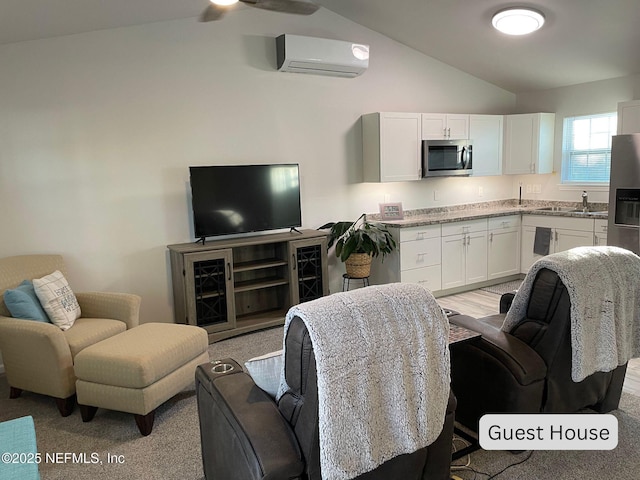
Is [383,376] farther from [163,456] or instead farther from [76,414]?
[76,414]

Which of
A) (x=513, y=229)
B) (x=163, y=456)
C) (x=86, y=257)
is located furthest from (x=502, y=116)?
(x=163, y=456)

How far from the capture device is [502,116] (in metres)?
5.92

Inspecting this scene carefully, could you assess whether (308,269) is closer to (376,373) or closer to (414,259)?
(414,259)

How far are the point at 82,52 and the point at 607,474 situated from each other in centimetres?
451

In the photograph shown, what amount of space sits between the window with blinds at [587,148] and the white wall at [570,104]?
0.08 metres

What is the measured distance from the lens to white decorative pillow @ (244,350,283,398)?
5.97ft

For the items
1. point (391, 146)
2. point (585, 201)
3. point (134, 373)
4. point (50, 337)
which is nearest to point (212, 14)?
point (391, 146)

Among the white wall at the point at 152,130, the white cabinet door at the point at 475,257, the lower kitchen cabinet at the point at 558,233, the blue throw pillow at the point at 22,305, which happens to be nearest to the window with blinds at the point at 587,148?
the lower kitchen cabinet at the point at 558,233

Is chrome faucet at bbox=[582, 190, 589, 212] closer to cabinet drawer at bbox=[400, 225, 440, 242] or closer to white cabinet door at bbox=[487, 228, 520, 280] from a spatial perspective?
white cabinet door at bbox=[487, 228, 520, 280]

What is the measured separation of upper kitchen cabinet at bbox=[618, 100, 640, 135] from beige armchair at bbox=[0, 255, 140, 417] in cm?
485

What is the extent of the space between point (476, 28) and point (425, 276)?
257 centimetres

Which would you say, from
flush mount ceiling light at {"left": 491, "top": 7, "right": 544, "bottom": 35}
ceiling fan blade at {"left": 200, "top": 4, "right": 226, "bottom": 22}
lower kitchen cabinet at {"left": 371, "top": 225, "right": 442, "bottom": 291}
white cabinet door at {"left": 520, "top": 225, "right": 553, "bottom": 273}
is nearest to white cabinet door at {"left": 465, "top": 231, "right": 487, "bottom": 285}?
lower kitchen cabinet at {"left": 371, "top": 225, "right": 442, "bottom": 291}

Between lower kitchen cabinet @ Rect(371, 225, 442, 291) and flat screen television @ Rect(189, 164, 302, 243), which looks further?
lower kitchen cabinet @ Rect(371, 225, 442, 291)

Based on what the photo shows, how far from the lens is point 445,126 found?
5453 mm
